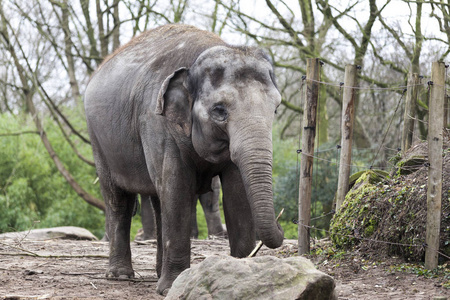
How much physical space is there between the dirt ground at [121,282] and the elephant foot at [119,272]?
0.09m

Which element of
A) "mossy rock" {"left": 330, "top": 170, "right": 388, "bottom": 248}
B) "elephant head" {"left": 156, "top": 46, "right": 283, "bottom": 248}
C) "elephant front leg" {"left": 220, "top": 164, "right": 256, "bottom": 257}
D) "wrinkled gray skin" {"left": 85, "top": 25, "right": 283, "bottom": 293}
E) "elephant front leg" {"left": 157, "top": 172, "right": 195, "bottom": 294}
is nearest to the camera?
"elephant head" {"left": 156, "top": 46, "right": 283, "bottom": 248}

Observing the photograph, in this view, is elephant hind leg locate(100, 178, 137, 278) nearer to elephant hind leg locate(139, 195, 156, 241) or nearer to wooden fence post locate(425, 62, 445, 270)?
wooden fence post locate(425, 62, 445, 270)

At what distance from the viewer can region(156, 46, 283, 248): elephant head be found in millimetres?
5141

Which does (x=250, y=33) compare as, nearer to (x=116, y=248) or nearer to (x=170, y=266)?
(x=116, y=248)

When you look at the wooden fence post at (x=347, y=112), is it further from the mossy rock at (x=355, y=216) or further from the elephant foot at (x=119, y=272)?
the elephant foot at (x=119, y=272)

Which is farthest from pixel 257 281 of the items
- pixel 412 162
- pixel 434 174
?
pixel 412 162

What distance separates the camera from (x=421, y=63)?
14688 millimetres

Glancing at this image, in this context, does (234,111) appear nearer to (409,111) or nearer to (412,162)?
(412,162)

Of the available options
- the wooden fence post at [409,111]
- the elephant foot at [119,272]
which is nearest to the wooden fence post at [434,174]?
the wooden fence post at [409,111]

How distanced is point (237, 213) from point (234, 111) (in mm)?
1180

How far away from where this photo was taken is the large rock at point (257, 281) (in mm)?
4438

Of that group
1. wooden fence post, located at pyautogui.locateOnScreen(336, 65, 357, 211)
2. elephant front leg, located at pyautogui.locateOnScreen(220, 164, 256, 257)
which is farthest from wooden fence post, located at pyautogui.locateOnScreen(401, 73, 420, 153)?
elephant front leg, located at pyautogui.locateOnScreen(220, 164, 256, 257)

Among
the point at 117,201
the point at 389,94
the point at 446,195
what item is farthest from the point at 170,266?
the point at 389,94

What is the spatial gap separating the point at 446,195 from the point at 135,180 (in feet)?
10.3
